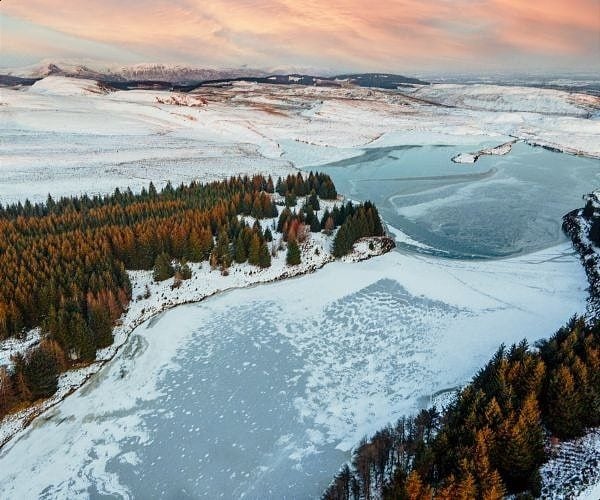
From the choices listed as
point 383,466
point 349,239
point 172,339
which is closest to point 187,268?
point 172,339

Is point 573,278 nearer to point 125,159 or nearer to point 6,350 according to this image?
point 6,350

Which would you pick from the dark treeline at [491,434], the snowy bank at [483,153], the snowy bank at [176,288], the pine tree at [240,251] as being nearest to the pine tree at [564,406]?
the dark treeline at [491,434]

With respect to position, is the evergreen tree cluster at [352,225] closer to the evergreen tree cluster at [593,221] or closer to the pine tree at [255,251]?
the pine tree at [255,251]

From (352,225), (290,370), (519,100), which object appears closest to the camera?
(290,370)

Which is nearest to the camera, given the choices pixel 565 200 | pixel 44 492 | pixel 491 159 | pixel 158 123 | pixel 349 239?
pixel 44 492

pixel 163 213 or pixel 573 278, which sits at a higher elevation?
pixel 163 213

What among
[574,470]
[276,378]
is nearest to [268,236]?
[276,378]

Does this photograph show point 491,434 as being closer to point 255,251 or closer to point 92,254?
point 255,251
